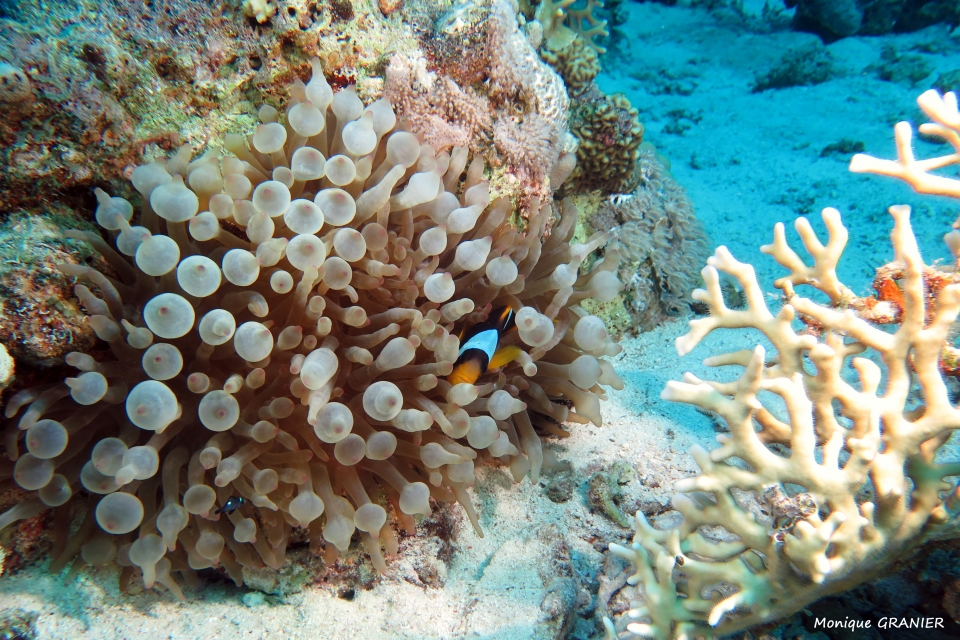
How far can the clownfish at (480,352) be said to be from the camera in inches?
82.4

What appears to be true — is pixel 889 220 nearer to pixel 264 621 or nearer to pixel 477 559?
pixel 477 559

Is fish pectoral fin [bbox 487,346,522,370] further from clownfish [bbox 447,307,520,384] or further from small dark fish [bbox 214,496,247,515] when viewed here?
small dark fish [bbox 214,496,247,515]

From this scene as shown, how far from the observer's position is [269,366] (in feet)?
6.28

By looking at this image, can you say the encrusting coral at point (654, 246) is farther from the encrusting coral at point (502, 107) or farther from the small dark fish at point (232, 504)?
the small dark fish at point (232, 504)

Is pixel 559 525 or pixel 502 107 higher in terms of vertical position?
pixel 502 107

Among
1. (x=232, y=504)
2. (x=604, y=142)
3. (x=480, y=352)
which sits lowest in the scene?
(x=232, y=504)

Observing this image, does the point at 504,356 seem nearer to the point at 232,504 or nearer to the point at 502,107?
the point at 232,504

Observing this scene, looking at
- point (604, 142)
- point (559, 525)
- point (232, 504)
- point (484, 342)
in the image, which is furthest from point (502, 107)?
point (232, 504)

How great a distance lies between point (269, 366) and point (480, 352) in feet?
2.58

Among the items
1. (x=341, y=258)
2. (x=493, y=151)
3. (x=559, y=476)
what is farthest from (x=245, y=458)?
(x=493, y=151)

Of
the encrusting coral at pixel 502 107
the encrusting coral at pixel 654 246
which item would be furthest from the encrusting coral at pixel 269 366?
the encrusting coral at pixel 654 246

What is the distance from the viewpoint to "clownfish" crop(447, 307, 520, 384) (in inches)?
82.4

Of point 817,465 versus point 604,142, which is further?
point 604,142

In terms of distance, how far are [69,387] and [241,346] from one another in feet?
2.06
